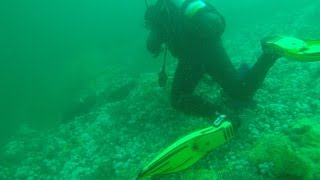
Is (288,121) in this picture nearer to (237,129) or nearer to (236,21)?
(237,129)

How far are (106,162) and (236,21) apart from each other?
13.2 metres

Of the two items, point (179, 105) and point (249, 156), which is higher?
point (179, 105)

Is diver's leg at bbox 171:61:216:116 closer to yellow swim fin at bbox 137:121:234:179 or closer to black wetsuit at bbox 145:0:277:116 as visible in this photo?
black wetsuit at bbox 145:0:277:116

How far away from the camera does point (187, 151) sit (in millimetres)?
4445

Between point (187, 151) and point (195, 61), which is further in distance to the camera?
point (195, 61)

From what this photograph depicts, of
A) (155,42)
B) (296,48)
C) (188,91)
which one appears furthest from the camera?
(155,42)

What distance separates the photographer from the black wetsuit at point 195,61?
531 cm

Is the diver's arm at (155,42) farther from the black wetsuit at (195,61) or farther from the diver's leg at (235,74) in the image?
the diver's leg at (235,74)

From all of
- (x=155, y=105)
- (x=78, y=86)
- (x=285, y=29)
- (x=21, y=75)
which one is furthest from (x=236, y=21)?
(x=21, y=75)

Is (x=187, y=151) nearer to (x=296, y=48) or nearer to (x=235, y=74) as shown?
(x=235, y=74)

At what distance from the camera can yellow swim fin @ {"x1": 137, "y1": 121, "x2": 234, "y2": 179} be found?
4305 mm

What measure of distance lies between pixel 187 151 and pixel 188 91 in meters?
1.47

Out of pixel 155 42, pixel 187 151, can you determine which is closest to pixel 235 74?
pixel 155 42

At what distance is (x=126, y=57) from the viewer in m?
16.0
